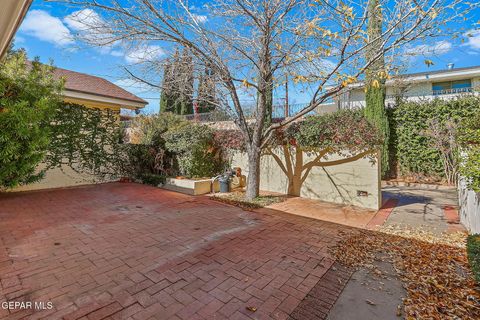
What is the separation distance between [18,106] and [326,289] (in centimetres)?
924

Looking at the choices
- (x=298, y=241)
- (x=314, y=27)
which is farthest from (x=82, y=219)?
(x=314, y=27)

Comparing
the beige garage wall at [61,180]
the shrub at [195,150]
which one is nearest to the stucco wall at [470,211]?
the shrub at [195,150]

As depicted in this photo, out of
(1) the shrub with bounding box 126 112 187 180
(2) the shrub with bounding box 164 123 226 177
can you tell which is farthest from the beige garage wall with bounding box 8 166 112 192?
(2) the shrub with bounding box 164 123 226 177

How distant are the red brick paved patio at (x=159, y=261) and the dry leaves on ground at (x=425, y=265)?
23.3 inches

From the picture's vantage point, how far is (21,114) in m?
7.04

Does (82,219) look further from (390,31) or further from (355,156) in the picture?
(390,31)

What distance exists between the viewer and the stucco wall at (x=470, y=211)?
4922 millimetres

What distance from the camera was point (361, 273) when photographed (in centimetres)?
382

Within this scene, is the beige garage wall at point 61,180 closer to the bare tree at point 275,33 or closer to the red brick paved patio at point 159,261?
the red brick paved patio at point 159,261

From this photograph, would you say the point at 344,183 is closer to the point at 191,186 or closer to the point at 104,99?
the point at 191,186

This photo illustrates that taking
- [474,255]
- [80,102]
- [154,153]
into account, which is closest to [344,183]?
[474,255]

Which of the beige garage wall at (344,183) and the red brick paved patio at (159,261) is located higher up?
the beige garage wall at (344,183)

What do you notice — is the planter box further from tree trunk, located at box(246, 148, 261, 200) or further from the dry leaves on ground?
the dry leaves on ground

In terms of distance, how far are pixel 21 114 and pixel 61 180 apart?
12.9ft
